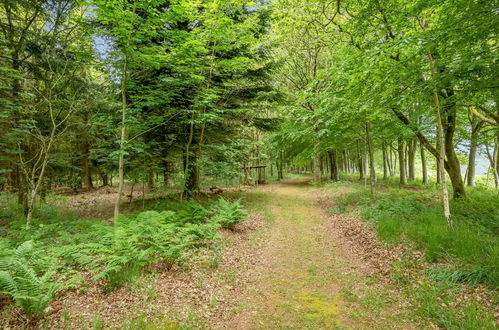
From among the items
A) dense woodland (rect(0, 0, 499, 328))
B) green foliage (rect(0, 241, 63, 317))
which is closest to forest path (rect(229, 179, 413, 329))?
dense woodland (rect(0, 0, 499, 328))

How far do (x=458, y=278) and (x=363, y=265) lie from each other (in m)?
1.89

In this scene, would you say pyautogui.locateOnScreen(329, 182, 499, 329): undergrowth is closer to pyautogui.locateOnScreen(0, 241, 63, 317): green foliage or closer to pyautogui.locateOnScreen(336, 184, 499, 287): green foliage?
pyautogui.locateOnScreen(336, 184, 499, 287): green foliage

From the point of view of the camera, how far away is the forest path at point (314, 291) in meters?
3.88

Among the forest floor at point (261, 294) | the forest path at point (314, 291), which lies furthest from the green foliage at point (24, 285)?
the forest path at point (314, 291)

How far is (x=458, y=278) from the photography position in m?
4.39

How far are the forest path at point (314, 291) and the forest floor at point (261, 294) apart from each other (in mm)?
17

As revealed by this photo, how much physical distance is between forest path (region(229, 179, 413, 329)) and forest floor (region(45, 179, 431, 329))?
0.06ft

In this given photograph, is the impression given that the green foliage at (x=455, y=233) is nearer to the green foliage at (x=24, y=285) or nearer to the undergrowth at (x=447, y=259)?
the undergrowth at (x=447, y=259)

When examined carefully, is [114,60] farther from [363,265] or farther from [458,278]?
[458,278]

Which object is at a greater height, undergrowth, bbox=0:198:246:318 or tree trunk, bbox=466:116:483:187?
tree trunk, bbox=466:116:483:187

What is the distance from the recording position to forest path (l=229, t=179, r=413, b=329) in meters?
3.88

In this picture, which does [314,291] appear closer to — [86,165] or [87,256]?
[87,256]

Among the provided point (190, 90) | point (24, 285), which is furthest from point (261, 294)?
point (190, 90)

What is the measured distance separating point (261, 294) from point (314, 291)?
1.17m
